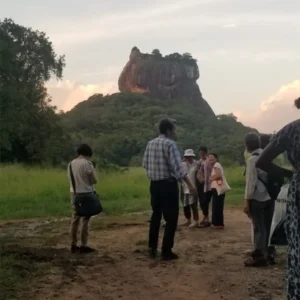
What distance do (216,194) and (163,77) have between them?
3242 inches

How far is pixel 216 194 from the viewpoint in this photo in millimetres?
11211

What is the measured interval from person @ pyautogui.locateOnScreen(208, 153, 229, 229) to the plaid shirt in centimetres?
355

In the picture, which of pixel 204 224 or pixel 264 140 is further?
pixel 204 224

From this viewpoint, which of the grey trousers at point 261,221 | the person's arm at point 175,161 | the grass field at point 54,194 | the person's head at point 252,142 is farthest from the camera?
the grass field at point 54,194

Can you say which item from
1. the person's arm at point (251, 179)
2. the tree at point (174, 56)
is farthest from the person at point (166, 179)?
the tree at point (174, 56)

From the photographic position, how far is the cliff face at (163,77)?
92250 millimetres

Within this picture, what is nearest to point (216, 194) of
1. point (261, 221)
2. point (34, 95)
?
point (261, 221)

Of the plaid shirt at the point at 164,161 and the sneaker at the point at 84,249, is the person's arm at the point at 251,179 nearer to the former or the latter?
the plaid shirt at the point at 164,161

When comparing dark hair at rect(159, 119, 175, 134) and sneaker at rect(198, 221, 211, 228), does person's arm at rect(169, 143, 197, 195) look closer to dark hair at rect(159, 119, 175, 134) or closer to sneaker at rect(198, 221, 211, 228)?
dark hair at rect(159, 119, 175, 134)

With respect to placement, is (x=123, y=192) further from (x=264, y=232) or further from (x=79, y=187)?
(x=264, y=232)

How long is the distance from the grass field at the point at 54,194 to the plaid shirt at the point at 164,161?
7.35 metres

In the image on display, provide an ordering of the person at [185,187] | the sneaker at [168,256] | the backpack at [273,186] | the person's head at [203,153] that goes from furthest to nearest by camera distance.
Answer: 1. the person's head at [203,153]
2. the person at [185,187]
3. the sneaker at [168,256]
4. the backpack at [273,186]

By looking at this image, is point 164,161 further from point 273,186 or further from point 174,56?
point 174,56

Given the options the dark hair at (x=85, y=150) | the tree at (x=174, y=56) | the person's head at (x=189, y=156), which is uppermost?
the tree at (x=174, y=56)
